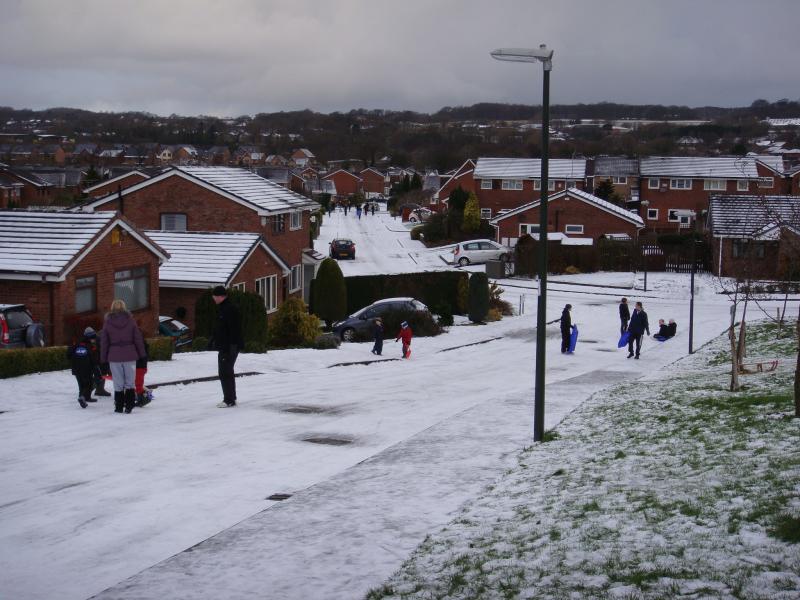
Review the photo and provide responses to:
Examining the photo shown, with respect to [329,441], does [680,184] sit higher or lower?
higher

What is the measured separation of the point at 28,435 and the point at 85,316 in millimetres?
10918

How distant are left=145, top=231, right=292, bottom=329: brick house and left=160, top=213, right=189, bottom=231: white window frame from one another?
17.1 ft

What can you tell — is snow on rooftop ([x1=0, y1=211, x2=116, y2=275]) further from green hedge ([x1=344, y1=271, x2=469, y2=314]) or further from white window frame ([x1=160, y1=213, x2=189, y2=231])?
green hedge ([x1=344, y1=271, x2=469, y2=314])

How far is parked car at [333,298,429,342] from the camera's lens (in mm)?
31953

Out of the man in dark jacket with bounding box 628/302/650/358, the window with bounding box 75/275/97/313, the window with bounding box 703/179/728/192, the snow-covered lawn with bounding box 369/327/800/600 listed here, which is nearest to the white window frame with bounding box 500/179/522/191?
the window with bounding box 703/179/728/192

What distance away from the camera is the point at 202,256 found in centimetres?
3238

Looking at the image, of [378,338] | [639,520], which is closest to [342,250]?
[378,338]

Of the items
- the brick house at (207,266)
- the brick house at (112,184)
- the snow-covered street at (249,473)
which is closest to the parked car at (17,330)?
the snow-covered street at (249,473)

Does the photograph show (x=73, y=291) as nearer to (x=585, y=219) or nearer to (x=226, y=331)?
(x=226, y=331)

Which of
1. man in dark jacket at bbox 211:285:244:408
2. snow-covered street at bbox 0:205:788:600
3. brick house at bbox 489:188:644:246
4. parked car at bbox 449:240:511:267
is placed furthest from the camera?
brick house at bbox 489:188:644:246

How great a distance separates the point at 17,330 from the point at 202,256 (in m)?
12.2

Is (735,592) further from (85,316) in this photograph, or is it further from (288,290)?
(288,290)

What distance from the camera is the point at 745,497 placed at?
8.51m

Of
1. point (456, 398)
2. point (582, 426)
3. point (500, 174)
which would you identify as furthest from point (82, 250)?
point (500, 174)
